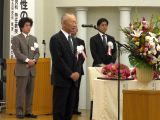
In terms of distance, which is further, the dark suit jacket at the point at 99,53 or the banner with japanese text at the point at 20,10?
the banner with japanese text at the point at 20,10

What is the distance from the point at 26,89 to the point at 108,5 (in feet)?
8.89

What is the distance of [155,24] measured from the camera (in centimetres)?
460

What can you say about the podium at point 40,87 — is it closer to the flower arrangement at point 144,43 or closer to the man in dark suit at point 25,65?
the man in dark suit at point 25,65

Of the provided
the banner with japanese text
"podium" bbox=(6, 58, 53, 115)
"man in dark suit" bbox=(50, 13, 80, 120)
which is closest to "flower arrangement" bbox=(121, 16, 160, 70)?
"man in dark suit" bbox=(50, 13, 80, 120)

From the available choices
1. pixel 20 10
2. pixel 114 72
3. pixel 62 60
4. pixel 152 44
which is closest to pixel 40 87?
pixel 20 10

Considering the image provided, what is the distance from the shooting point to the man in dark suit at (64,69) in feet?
15.8

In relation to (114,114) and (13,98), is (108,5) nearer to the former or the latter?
(13,98)

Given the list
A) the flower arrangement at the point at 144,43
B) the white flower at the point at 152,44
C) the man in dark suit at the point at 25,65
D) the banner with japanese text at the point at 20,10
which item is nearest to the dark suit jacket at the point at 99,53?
the man in dark suit at the point at 25,65

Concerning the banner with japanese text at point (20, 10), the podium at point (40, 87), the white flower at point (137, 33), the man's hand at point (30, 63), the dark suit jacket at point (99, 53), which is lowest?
the podium at point (40, 87)

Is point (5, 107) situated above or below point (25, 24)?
below

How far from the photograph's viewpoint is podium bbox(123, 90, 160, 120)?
362 cm

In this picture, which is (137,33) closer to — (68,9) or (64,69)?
(64,69)

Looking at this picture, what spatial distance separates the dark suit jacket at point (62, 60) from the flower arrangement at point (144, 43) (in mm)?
674

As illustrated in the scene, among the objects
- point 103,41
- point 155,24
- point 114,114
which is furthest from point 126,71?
point 103,41
